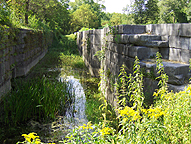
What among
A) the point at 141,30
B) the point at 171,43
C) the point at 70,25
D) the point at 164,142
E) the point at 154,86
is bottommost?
the point at 164,142

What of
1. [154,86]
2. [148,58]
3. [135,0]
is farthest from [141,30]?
[135,0]

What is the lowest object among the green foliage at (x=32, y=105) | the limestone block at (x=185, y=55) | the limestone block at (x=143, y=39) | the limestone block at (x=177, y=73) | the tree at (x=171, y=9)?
the green foliage at (x=32, y=105)

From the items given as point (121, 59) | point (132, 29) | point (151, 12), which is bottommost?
point (121, 59)

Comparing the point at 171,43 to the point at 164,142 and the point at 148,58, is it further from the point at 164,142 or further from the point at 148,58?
the point at 164,142

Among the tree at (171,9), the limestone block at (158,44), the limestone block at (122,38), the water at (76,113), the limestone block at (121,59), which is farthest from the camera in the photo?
the tree at (171,9)

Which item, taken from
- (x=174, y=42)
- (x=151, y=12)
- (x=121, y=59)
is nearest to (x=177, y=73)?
(x=174, y=42)

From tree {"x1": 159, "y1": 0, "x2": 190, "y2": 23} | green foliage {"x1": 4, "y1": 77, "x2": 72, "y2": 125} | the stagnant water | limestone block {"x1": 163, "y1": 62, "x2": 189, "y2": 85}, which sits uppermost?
tree {"x1": 159, "y1": 0, "x2": 190, "y2": 23}

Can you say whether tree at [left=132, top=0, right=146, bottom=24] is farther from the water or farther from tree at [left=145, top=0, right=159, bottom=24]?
the water

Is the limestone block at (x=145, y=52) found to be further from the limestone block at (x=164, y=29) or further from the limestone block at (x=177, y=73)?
the limestone block at (x=177, y=73)

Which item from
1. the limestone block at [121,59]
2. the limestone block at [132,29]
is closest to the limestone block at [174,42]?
the limestone block at [132,29]

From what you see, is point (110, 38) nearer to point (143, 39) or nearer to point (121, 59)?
point (121, 59)

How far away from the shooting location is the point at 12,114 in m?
3.92

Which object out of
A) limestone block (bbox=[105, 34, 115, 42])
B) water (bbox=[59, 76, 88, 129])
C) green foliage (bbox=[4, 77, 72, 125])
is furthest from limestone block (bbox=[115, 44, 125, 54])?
green foliage (bbox=[4, 77, 72, 125])

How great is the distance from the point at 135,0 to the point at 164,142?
4500 centimetres
